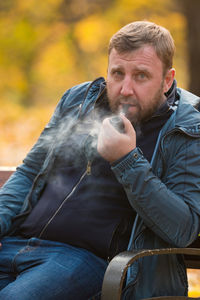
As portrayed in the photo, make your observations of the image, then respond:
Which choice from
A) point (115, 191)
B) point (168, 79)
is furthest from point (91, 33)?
point (115, 191)

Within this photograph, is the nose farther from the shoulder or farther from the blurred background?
the blurred background

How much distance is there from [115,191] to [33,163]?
75cm

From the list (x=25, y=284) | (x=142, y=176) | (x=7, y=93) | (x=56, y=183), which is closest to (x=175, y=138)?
(x=142, y=176)

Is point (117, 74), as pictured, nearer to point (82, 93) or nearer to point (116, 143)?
point (82, 93)

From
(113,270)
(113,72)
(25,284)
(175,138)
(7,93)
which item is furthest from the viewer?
(7,93)

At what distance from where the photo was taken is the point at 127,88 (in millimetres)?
2830

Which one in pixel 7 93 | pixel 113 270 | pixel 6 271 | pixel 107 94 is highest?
pixel 107 94

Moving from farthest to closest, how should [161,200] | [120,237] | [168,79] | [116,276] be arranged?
[168,79], [120,237], [161,200], [116,276]

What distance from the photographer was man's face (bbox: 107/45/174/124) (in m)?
2.84

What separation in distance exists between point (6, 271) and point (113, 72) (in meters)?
1.32

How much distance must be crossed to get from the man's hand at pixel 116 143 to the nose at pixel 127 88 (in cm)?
33

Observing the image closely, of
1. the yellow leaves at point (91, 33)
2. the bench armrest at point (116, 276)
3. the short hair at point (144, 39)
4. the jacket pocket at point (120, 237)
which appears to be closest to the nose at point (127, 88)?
the short hair at point (144, 39)

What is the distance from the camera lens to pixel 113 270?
2.24m

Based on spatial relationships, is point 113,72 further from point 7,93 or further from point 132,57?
point 7,93
